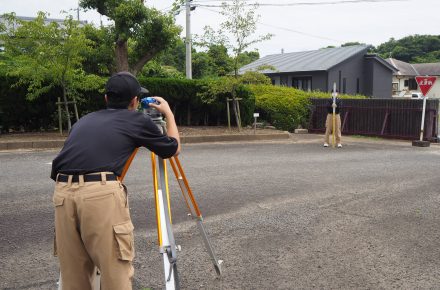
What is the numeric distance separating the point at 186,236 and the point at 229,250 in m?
0.62

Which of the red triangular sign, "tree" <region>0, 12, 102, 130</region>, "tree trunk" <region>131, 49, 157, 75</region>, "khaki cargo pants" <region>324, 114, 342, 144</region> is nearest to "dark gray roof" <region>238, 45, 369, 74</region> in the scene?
"tree trunk" <region>131, 49, 157, 75</region>

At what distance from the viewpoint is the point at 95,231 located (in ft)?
7.98

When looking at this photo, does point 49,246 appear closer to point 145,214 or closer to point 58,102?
point 145,214

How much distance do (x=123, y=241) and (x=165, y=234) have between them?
16.6 inches

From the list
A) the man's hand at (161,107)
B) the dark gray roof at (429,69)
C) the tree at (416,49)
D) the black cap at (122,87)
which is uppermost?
the tree at (416,49)

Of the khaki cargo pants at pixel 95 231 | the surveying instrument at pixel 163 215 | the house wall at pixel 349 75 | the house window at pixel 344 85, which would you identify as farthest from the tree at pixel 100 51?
the house window at pixel 344 85

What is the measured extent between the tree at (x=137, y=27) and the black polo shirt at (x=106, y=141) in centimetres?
1239

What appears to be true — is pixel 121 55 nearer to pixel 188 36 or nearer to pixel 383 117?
pixel 188 36

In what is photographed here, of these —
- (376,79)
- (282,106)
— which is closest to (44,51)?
(282,106)

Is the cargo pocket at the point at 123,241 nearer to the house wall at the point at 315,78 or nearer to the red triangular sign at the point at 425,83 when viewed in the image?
Answer: the red triangular sign at the point at 425,83

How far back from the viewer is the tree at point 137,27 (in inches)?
562

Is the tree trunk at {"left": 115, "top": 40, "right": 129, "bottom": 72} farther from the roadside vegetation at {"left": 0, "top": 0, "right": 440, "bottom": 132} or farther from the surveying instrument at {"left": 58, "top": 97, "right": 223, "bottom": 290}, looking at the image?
the surveying instrument at {"left": 58, "top": 97, "right": 223, "bottom": 290}

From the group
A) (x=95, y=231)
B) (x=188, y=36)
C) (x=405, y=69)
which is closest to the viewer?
(x=95, y=231)

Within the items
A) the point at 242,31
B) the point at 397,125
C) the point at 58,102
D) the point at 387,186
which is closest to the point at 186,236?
the point at 387,186
